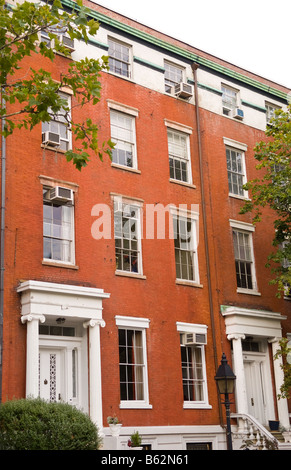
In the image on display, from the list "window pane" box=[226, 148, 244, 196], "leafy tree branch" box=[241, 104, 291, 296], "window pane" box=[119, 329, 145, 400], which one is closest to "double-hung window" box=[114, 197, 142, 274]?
"window pane" box=[119, 329, 145, 400]

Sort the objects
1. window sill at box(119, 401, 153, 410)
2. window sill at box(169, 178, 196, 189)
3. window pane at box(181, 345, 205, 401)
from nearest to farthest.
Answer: window sill at box(119, 401, 153, 410)
window pane at box(181, 345, 205, 401)
window sill at box(169, 178, 196, 189)

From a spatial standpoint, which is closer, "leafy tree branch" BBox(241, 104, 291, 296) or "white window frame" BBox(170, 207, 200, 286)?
"leafy tree branch" BBox(241, 104, 291, 296)

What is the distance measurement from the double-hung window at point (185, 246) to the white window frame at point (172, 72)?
493cm

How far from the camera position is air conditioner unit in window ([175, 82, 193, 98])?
24344 millimetres

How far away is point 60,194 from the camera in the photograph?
62.7ft

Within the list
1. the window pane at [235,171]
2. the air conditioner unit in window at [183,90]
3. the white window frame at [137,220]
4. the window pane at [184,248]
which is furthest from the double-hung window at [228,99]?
the white window frame at [137,220]

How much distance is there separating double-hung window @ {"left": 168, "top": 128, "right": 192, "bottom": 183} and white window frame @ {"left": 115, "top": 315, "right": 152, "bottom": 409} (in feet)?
18.8

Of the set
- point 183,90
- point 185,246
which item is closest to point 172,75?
point 183,90

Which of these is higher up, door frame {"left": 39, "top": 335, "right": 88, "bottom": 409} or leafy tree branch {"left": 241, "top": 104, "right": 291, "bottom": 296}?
leafy tree branch {"left": 241, "top": 104, "right": 291, "bottom": 296}

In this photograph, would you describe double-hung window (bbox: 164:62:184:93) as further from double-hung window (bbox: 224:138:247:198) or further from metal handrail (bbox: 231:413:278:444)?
metal handrail (bbox: 231:413:278:444)

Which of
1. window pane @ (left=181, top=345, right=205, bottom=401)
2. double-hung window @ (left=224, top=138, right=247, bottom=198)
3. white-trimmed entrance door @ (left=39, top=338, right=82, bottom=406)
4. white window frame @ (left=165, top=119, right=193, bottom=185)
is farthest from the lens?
double-hung window @ (left=224, top=138, right=247, bottom=198)

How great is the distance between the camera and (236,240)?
82.0ft

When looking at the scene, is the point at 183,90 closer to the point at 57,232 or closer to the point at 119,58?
the point at 119,58

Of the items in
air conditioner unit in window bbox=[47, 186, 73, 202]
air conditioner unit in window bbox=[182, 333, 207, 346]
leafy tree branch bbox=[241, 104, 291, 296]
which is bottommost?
air conditioner unit in window bbox=[182, 333, 207, 346]
